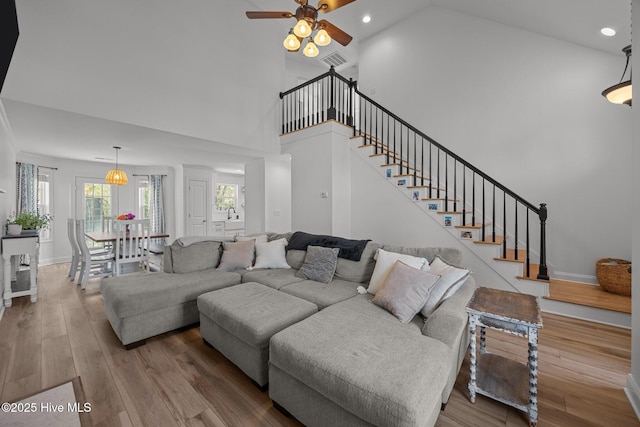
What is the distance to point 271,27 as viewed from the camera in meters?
5.30

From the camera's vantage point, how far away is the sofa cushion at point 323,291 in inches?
89.5

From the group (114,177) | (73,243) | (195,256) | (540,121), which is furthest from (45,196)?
(540,121)

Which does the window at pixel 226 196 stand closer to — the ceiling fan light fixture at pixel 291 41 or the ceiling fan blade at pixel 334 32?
the ceiling fan light fixture at pixel 291 41

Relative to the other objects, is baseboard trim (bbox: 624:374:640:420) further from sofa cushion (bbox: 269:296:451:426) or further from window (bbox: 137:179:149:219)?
window (bbox: 137:179:149:219)

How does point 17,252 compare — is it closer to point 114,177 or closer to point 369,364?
point 114,177

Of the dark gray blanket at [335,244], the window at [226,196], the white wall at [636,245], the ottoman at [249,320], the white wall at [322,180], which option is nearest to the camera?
the white wall at [636,245]

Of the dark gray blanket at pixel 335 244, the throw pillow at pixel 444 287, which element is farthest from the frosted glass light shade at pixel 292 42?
the throw pillow at pixel 444 287

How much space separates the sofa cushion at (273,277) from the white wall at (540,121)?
372 centimetres

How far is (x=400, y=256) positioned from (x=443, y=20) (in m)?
5.04

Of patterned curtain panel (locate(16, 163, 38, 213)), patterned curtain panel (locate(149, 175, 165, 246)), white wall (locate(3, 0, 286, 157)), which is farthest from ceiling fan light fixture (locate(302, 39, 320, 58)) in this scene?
patterned curtain panel (locate(16, 163, 38, 213))

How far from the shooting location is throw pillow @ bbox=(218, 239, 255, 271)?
3221mm

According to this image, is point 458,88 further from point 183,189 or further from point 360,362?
point 183,189

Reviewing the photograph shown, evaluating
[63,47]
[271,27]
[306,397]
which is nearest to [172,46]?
[63,47]

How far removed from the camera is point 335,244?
3.04m
